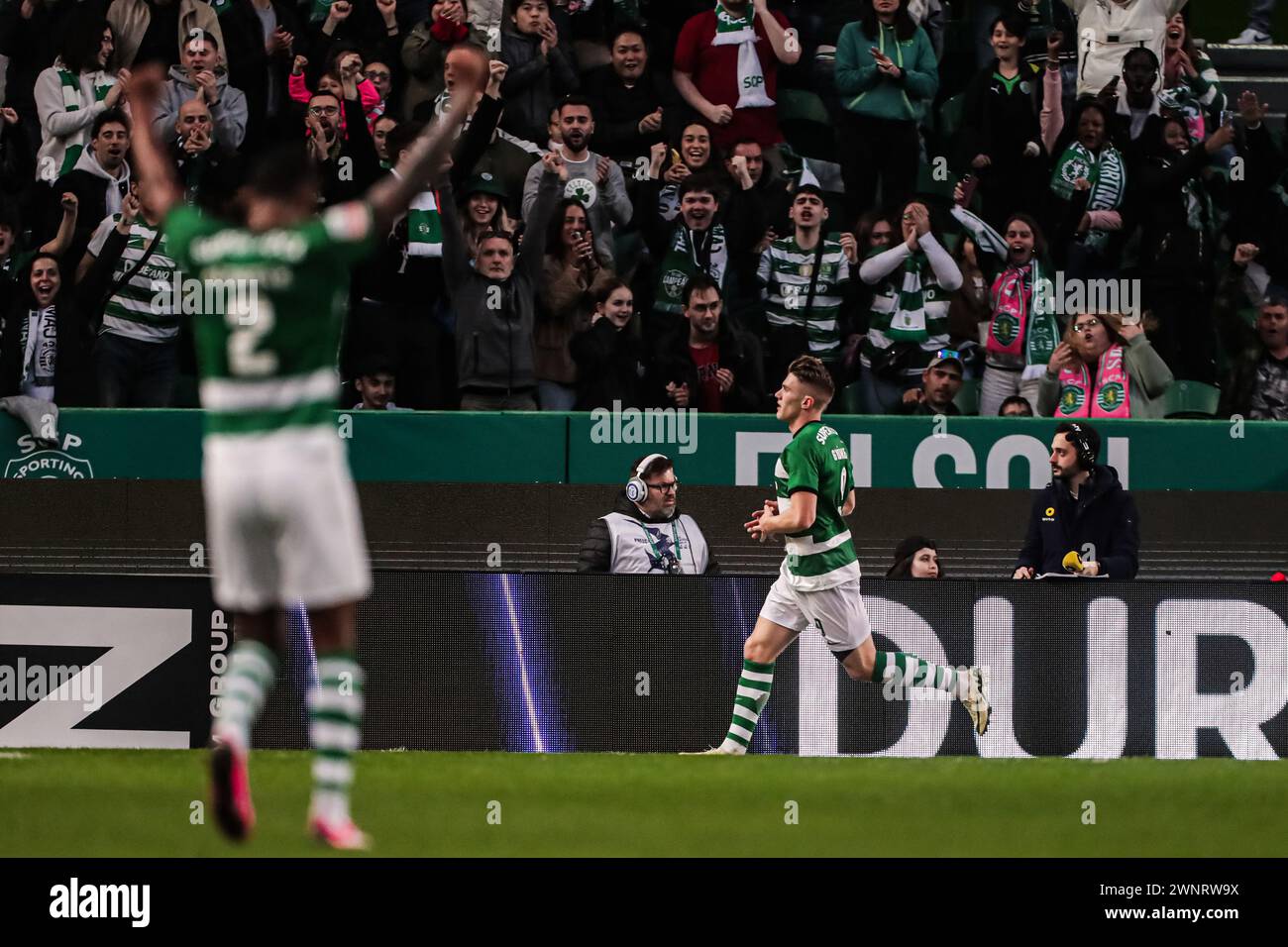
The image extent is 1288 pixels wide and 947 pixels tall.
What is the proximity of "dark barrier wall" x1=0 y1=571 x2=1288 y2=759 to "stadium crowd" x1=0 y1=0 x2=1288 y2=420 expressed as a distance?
8.72 ft

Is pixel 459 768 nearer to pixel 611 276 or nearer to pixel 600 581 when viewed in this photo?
pixel 600 581

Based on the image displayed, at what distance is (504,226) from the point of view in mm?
13430

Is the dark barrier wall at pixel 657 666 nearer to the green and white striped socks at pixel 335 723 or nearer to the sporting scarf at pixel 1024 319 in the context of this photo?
the sporting scarf at pixel 1024 319

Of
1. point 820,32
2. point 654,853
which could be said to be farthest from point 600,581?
point 820,32

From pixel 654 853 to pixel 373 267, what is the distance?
582 cm

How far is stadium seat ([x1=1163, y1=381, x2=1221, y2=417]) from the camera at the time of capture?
14.4 m

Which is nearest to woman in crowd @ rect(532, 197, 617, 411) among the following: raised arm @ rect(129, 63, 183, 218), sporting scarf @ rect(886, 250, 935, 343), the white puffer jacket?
sporting scarf @ rect(886, 250, 935, 343)

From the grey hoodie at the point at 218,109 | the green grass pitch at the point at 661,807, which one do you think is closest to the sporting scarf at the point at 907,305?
the green grass pitch at the point at 661,807

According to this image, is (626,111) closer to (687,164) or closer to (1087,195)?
(687,164)

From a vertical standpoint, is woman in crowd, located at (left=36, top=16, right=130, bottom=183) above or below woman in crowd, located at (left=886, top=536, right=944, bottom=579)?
above

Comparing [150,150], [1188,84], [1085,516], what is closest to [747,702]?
[1085,516]

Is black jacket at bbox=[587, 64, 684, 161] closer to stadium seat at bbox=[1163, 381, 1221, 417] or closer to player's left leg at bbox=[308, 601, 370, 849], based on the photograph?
stadium seat at bbox=[1163, 381, 1221, 417]

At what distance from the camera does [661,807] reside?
30.5ft
